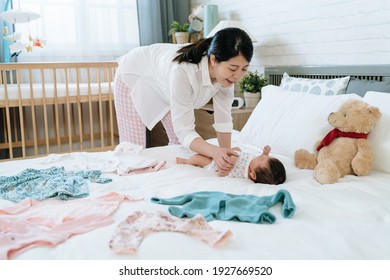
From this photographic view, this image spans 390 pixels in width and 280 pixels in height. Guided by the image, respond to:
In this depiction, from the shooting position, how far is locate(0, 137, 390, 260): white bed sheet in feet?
2.90

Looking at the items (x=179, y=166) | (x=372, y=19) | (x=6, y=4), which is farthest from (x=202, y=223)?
(x=6, y=4)

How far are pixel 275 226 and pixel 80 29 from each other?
315cm

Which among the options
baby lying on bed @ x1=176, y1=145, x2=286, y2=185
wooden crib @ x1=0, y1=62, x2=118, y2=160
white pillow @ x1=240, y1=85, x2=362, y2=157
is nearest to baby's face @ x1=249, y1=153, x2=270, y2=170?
baby lying on bed @ x1=176, y1=145, x2=286, y2=185

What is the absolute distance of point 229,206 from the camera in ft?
3.75

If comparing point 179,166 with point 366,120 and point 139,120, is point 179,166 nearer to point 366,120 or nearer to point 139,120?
point 139,120

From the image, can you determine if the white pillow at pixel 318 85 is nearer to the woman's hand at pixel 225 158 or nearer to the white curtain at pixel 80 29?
the woman's hand at pixel 225 158

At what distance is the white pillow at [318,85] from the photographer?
202 cm

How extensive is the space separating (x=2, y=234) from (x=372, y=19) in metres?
2.05

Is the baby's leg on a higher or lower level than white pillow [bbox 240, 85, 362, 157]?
lower

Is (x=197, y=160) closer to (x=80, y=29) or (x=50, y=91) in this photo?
(x=50, y=91)

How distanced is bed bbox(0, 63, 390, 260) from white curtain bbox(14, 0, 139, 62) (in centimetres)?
204

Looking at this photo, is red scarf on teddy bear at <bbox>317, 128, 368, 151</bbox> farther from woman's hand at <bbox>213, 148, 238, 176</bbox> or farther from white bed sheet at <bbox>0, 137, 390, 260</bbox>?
woman's hand at <bbox>213, 148, 238, 176</bbox>

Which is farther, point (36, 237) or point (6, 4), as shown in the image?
point (6, 4)

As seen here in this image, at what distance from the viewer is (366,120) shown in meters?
1.50
